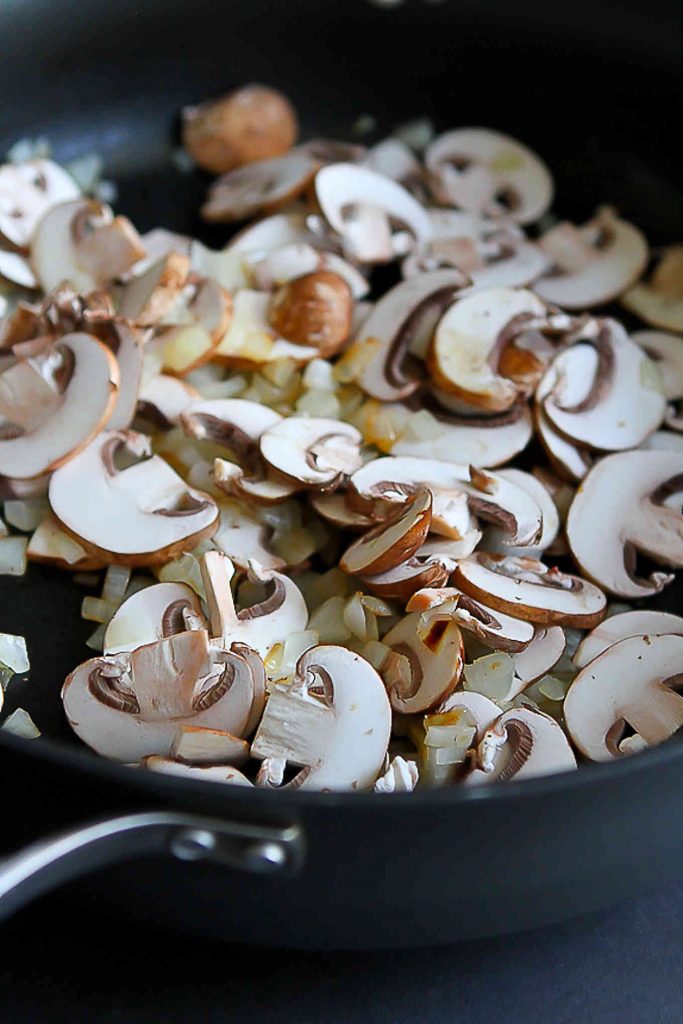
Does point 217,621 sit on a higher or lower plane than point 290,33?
lower

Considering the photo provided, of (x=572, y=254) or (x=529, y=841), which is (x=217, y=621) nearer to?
(x=529, y=841)

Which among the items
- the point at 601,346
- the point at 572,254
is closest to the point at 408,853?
the point at 601,346

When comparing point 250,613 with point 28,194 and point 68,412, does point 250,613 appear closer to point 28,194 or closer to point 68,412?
point 68,412

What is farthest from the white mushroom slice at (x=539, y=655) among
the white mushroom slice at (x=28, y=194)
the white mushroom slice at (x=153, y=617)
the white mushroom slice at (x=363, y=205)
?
the white mushroom slice at (x=28, y=194)

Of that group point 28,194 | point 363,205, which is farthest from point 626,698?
point 28,194

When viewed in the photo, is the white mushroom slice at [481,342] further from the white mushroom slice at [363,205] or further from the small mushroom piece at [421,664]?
the small mushroom piece at [421,664]

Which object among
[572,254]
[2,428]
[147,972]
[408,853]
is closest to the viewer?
[408,853]
